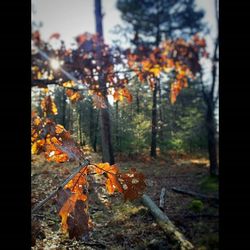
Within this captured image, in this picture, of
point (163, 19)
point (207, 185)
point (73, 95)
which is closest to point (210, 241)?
point (207, 185)

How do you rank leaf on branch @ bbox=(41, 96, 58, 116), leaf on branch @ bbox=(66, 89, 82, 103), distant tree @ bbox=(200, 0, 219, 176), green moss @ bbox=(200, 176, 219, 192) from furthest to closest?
1. distant tree @ bbox=(200, 0, 219, 176)
2. green moss @ bbox=(200, 176, 219, 192)
3. leaf on branch @ bbox=(66, 89, 82, 103)
4. leaf on branch @ bbox=(41, 96, 58, 116)

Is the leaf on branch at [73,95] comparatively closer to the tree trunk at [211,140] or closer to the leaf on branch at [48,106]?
the leaf on branch at [48,106]

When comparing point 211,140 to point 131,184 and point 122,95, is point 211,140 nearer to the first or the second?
point 122,95

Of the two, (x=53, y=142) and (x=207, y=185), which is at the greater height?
(x=53, y=142)

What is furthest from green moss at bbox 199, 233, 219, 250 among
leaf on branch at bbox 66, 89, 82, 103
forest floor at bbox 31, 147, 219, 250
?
leaf on branch at bbox 66, 89, 82, 103

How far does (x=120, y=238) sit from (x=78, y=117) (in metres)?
0.87

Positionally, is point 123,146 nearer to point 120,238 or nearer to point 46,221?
point 120,238

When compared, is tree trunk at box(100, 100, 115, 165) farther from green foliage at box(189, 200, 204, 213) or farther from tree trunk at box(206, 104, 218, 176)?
tree trunk at box(206, 104, 218, 176)

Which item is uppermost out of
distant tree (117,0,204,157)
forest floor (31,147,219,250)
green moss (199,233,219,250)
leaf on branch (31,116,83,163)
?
distant tree (117,0,204,157)

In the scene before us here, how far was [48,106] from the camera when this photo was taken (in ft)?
6.12

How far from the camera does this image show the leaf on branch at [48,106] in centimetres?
175

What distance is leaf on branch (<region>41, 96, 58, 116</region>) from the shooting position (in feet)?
5.74

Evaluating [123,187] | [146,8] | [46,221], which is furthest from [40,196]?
[146,8]

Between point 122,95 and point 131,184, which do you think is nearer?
point 131,184
